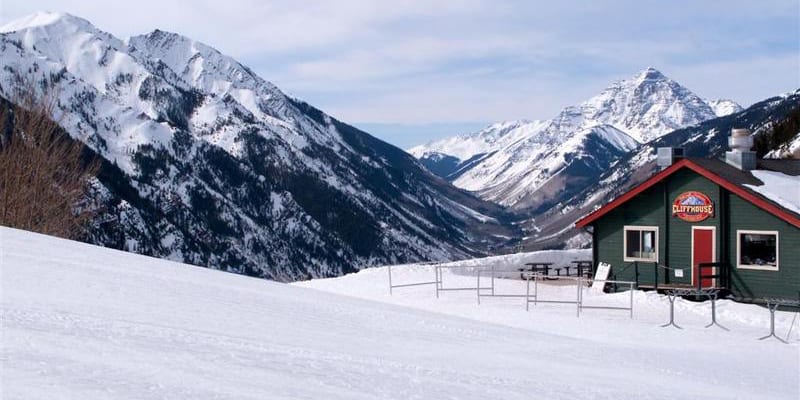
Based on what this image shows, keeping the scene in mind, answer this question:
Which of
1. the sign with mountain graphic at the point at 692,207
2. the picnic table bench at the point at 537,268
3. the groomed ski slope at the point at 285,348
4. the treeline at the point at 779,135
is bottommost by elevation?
the groomed ski slope at the point at 285,348

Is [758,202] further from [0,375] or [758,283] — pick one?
[0,375]

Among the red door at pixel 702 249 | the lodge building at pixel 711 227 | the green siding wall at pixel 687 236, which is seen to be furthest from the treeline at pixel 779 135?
the red door at pixel 702 249

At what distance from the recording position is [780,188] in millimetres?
28281

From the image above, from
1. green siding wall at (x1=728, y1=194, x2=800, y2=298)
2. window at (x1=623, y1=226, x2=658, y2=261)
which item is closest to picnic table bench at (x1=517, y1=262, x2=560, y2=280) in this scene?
window at (x1=623, y1=226, x2=658, y2=261)

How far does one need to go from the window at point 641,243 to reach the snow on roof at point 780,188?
12.9ft

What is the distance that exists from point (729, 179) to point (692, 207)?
164 centimetres

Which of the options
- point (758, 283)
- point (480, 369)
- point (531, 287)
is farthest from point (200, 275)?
point (758, 283)

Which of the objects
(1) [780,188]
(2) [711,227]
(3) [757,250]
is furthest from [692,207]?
(1) [780,188]

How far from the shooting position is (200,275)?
1920 cm

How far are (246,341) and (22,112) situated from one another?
28.0m

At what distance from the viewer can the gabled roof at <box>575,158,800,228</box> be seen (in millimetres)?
26473

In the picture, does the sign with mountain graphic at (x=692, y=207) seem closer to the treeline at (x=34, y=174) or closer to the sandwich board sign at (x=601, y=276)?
the sandwich board sign at (x=601, y=276)

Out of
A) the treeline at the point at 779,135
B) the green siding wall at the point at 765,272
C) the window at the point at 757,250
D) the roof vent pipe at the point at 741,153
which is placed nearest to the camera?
the green siding wall at the point at 765,272

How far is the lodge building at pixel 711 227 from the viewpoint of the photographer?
2659cm
